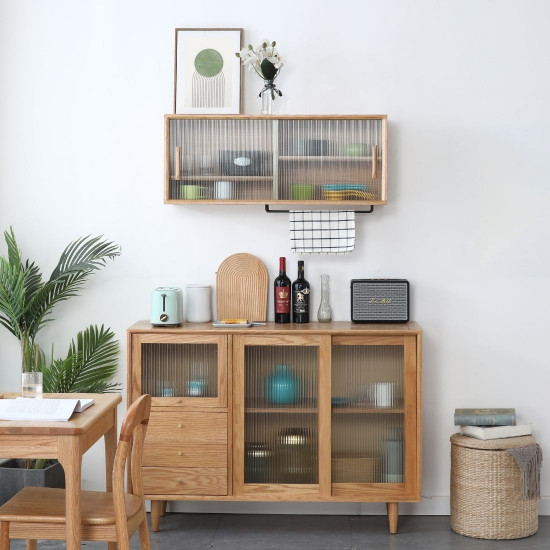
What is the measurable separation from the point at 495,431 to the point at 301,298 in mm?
1228

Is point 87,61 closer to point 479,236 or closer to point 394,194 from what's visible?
point 394,194

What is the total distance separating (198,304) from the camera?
4383mm

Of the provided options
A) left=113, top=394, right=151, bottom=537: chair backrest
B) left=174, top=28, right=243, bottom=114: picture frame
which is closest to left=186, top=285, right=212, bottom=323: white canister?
left=174, top=28, right=243, bottom=114: picture frame

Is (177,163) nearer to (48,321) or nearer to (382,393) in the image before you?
(48,321)

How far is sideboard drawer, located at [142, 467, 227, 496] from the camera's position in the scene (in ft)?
13.3

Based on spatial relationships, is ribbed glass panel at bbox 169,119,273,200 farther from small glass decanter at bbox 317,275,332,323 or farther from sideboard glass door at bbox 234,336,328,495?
sideboard glass door at bbox 234,336,328,495

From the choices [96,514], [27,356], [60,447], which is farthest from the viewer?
[27,356]

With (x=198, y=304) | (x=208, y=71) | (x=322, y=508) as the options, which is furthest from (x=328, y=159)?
(x=322, y=508)

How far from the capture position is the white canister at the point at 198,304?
14.4ft

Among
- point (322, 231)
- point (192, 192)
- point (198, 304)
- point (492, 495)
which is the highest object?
point (192, 192)

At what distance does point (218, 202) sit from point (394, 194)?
996mm

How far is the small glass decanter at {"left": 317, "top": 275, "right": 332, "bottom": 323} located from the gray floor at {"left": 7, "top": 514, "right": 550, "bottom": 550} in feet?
3.61

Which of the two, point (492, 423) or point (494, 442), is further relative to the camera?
point (492, 423)

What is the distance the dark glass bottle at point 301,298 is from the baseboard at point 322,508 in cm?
105
